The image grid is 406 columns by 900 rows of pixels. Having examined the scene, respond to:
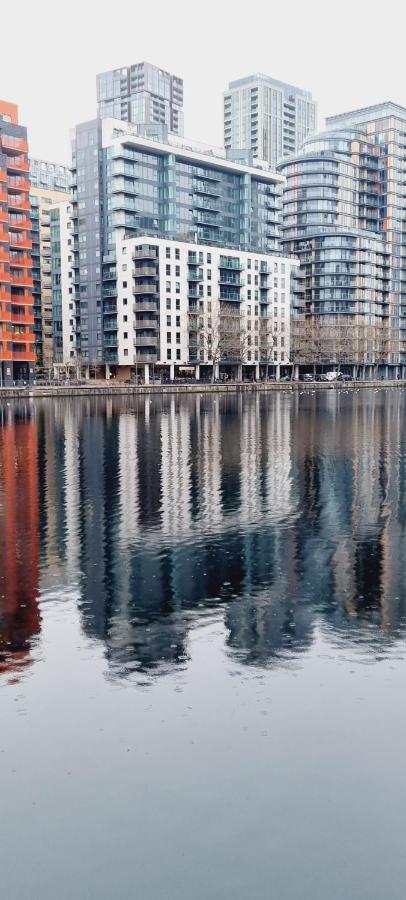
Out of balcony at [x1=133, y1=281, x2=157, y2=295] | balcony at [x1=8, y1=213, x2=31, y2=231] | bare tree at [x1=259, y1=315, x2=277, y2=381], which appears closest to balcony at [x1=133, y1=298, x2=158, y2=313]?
balcony at [x1=133, y1=281, x2=157, y2=295]

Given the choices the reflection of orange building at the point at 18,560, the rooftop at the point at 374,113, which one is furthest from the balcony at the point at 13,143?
the rooftop at the point at 374,113

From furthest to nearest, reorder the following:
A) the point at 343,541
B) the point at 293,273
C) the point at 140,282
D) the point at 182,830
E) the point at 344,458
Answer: the point at 293,273, the point at 140,282, the point at 344,458, the point at 343,541, the point at 182,830

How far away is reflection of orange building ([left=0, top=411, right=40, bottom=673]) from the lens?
10285mm

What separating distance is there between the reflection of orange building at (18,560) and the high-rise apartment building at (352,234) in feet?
472

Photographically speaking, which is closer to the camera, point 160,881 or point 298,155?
point 160,881

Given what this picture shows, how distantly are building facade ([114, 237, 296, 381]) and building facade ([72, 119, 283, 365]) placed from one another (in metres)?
2.45

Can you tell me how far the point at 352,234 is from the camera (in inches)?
6983

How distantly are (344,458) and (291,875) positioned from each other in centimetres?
2357

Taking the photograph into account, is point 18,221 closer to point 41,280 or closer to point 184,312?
point 184,312

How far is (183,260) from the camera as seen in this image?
141 m

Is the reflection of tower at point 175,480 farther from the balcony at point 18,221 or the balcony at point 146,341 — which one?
the balcony at point 146,341

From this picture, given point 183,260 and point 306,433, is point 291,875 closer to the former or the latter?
point 306,433

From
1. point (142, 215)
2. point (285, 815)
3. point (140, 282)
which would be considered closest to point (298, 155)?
point (142, 215)

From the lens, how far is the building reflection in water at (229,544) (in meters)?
10.6
